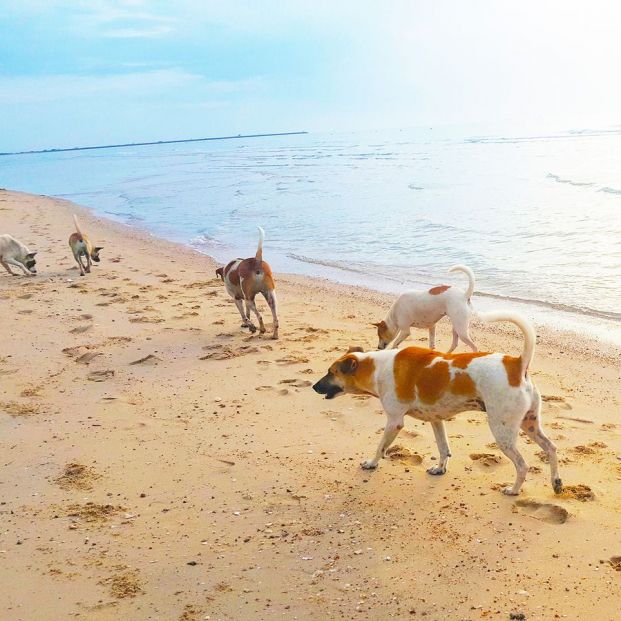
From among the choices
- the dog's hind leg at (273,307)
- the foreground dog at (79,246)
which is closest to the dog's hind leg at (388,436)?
the dog's hind leg at (273,307)

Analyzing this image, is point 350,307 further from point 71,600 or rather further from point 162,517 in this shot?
point 71,600

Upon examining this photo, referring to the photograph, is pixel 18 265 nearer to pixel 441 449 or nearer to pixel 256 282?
pixel 256 282

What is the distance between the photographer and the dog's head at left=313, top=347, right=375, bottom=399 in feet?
16.6

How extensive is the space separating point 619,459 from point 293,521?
8.71 ft

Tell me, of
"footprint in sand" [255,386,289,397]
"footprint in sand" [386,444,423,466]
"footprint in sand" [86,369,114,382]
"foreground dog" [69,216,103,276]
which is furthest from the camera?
"foreground dog" [69,216,103,276]

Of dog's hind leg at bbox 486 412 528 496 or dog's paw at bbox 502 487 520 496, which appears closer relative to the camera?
dog's hind leg at bbox 486 412 528 496

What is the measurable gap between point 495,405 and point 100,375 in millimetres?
4741

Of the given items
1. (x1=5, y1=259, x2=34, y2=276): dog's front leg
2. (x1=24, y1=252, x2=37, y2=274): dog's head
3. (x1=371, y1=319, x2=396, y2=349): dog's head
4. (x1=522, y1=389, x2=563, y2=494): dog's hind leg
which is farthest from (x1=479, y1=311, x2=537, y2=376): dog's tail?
(x1=5, y1=259, x2=34, y2=276): dog's front leg

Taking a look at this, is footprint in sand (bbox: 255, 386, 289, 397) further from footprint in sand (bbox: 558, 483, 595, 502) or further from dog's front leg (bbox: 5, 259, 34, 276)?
dog's front leg (bbox: 5, 259, 34, 276)

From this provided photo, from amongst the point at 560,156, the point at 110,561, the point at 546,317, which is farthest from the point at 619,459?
the point at 560,156

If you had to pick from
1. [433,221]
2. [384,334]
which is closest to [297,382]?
[384,334]

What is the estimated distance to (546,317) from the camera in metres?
9.59

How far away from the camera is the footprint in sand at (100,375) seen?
283 inches

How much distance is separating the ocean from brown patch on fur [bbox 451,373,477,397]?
494 centimetres
